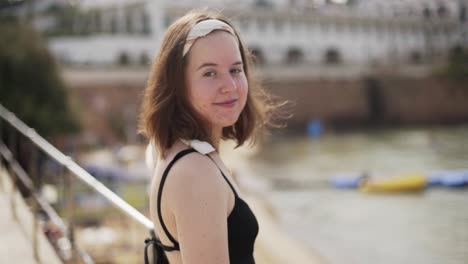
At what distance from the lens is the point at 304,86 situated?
1553 inches

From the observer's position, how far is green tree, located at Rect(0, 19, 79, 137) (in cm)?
1580

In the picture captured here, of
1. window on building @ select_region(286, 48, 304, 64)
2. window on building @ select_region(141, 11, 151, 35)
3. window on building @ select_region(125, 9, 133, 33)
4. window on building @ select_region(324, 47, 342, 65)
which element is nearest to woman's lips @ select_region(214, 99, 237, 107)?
window on building @ select_region(141, 11, 151, 35)

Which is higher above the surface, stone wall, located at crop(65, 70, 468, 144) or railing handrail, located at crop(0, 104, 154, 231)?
railing handrail, located at crop(0, 104, 154, 231)

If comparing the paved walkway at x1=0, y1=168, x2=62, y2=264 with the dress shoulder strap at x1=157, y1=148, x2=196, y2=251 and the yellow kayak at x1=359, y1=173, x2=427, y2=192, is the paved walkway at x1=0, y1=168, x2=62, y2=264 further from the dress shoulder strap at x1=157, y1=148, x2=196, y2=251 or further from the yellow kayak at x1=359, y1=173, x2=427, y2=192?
the yellow kayak at x1=359, y1=173, x2=427, y2=192

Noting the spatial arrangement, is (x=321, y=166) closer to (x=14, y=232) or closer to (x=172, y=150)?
(x=14, y=232)

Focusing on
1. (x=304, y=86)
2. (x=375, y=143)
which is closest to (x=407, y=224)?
(x=375, y=143)

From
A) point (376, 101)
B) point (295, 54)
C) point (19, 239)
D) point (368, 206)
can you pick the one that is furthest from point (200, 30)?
point (295, 54)

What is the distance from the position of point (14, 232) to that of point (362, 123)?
3910 centimetres

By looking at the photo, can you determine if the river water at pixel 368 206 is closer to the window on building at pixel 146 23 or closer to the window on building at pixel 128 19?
the window on building at pixel 146 23

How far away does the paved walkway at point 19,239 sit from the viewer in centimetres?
272

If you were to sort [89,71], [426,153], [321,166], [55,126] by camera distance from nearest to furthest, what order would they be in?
[55,126] → [321,166] → [426,153] → [89,71]

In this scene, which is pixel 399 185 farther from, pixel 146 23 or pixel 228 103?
pixel 146 23

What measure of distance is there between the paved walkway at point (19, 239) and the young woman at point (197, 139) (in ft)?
4.93

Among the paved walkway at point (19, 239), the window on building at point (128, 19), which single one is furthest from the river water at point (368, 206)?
the window on building at point (128, 19)
